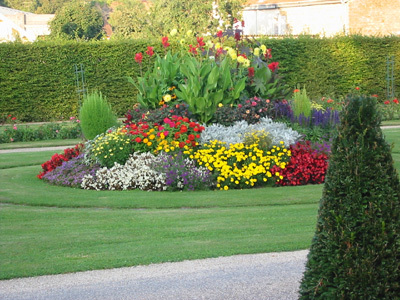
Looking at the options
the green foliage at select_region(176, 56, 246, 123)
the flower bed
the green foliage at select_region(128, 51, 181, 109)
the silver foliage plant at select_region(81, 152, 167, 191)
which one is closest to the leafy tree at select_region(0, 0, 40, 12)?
the green foliage at select_region(128, 51, 181, 109)

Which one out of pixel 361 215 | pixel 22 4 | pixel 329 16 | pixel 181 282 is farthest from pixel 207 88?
pixel 22 4

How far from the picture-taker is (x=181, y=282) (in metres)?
5.21

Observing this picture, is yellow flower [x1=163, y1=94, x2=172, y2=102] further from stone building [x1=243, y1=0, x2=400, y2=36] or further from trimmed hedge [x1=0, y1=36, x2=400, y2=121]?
stone building [x1=243, y1=0, x2=400, y2=36]

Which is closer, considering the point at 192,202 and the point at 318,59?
the point at 192,202

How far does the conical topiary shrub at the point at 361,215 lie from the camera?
3.48 meters

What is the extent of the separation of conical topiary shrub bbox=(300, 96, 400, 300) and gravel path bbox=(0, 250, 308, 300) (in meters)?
1.29

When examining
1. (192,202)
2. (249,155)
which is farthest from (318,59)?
(192,202)

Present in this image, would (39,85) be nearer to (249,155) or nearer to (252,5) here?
(249,155)

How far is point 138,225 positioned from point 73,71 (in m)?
18.0

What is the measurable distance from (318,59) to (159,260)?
23.1 m

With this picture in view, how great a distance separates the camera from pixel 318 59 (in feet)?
90.9

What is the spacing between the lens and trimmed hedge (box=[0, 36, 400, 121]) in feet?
78.7

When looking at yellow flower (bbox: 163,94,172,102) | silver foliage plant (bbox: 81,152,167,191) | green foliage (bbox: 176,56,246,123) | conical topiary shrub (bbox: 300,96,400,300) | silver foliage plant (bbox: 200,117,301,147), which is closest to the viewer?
conical topiary shrub (bbox: 300,96,400,300)

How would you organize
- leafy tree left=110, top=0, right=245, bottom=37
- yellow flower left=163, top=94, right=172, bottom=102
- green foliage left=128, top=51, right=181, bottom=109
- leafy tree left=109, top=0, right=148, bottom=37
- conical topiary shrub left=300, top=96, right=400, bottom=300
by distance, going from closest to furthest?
conical topiary shrub left=300, top=96, right=400, bottom=300 < yellow flower left=163, top=94, right=172, bottom=102 < green foliage left=128, top=51, right=181, bottom=109 < leafy tree left=110, top=0, right=245, bottom=37 < leafy tree left=109, top=0, right=148, bottom=37
